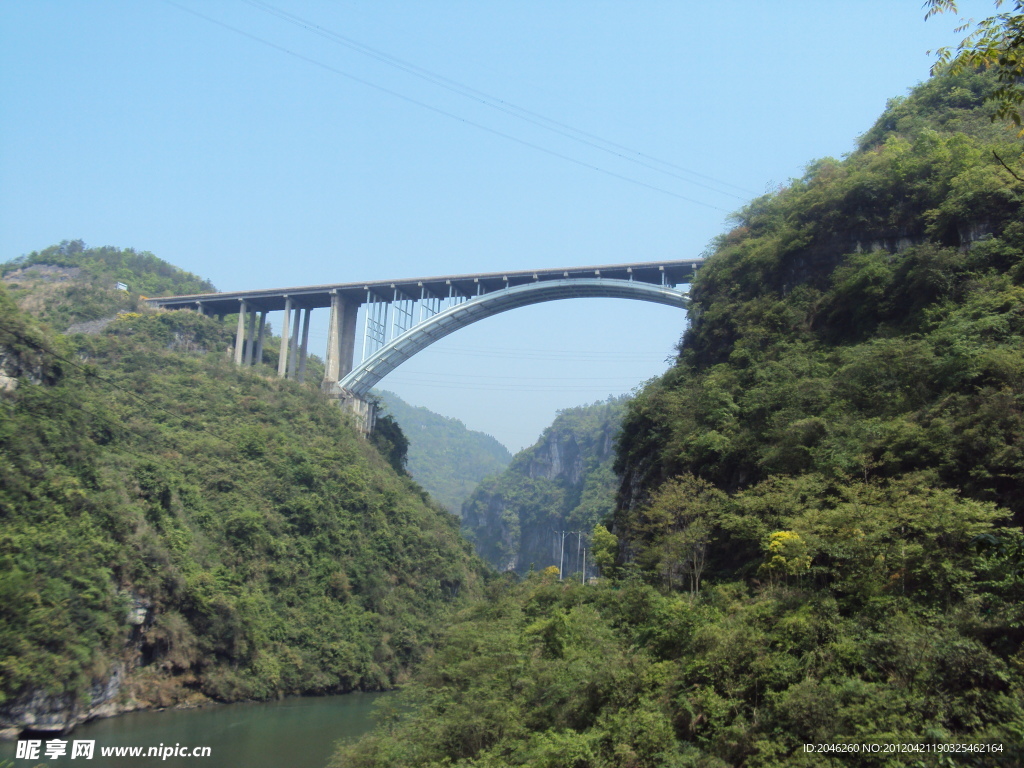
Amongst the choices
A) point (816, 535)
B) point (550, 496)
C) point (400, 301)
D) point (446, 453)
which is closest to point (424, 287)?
point (400, 301)

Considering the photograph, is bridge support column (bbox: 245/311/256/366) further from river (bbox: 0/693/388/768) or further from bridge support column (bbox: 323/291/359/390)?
river (bbox: 0/693/388/768)

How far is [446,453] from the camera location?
123812 millimetres

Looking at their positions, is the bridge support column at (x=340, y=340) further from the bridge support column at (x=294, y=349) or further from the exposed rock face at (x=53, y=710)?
the exposed rock face at (x=53, y=710)

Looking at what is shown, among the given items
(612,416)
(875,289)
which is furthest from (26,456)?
(612,416)

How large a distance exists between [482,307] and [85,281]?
24.3 m

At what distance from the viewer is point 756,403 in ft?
50.3

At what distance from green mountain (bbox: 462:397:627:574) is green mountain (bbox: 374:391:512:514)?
15.9m

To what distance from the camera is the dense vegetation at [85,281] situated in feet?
125

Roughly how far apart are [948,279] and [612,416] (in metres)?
57.5

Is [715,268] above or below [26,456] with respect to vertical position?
above

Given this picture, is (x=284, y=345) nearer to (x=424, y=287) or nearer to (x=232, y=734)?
(x=424, y=287)

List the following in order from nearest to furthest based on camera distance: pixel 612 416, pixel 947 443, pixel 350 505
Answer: pixel 947 443 < pixel 350 505 < pixel 612 416

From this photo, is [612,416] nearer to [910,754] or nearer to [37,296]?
[37,296]

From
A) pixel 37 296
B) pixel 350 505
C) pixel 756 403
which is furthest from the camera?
pixel 37 296
